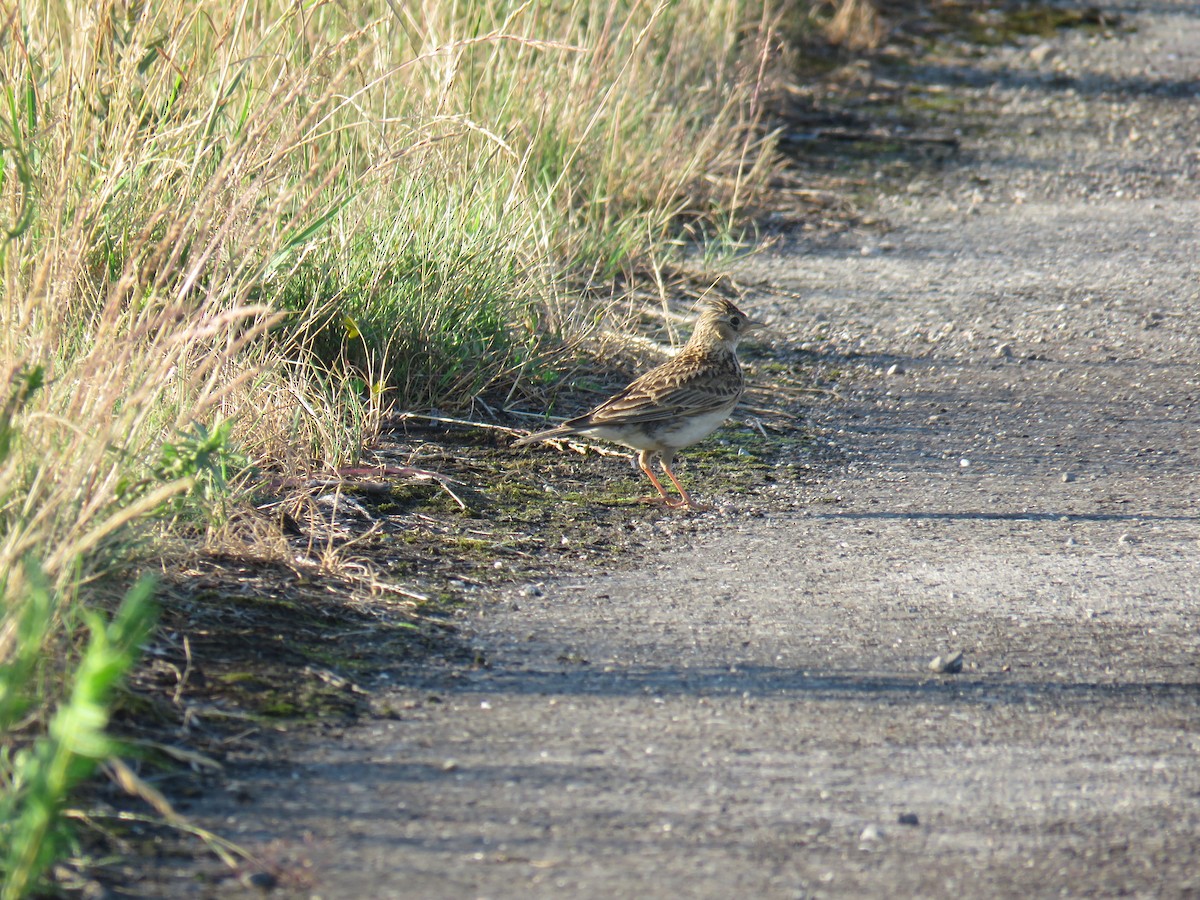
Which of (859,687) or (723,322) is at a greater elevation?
(723,322)

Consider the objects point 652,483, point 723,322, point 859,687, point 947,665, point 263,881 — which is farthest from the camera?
point 723,322

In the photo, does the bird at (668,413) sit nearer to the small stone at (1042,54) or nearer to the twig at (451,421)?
the twig at (451,421)

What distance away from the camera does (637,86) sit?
30.3 ft

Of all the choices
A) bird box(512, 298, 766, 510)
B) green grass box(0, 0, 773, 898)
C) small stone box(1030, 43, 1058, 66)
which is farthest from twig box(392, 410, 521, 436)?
small stone box(1030, 43, 1058, 66)

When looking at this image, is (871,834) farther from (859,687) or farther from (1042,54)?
(1042,54)

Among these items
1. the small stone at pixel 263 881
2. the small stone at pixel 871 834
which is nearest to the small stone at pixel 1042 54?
the small stone at pixel 871 834

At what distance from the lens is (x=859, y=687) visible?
4172mm

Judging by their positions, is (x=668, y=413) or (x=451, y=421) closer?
(x=668, y=413)

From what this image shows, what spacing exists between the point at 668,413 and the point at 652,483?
1.32ft

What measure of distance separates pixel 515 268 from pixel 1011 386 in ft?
7.84

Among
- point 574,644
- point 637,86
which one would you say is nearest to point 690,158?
point 637,86

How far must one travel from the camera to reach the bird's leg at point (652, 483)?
5781mm

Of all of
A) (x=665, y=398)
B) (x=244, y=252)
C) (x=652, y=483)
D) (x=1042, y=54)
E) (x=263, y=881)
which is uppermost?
(x=1042, y=54)

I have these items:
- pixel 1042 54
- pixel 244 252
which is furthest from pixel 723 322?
pixel 1042 54
